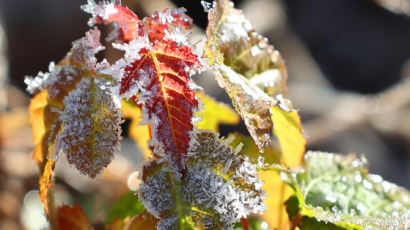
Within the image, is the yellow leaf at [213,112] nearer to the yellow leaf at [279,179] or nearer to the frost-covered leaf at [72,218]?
the yellow leaf at [279,179]

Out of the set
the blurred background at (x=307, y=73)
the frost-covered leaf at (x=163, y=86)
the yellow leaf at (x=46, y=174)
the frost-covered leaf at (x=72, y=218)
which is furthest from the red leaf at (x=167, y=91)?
the blurred background at (x=307, y=73)

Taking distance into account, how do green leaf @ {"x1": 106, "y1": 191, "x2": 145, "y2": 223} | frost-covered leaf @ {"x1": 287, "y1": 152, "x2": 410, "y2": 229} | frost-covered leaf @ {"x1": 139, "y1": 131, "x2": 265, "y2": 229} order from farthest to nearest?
green leaf @ {"x1": 106, "y1": 191, "x2": 145, "y2": 223} → frost-covered leaf @ {"x1": 287, "y1": 152, "x2": 410, "y2": 229} → frost-covered leaf @ {"x1": 139, "y1": 131, "x2": 265, "y2": 229}

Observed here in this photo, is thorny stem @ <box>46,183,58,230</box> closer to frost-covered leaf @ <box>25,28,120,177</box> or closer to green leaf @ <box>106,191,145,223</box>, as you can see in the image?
frost-covered leaf @ <box>25,28,120,177</box>

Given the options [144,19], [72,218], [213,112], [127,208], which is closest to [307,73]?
[213,112]

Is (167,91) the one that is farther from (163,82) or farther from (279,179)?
(279,179)

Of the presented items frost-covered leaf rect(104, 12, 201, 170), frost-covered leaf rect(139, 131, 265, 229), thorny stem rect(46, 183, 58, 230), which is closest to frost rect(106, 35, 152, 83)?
frost-covered leaf rect(104, 12, 201, 170)

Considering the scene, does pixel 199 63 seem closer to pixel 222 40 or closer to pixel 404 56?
pixel 222 40

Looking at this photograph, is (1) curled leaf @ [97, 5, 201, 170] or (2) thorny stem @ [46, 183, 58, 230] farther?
(2) thorny stem @ [46, 183, 58, 230]
